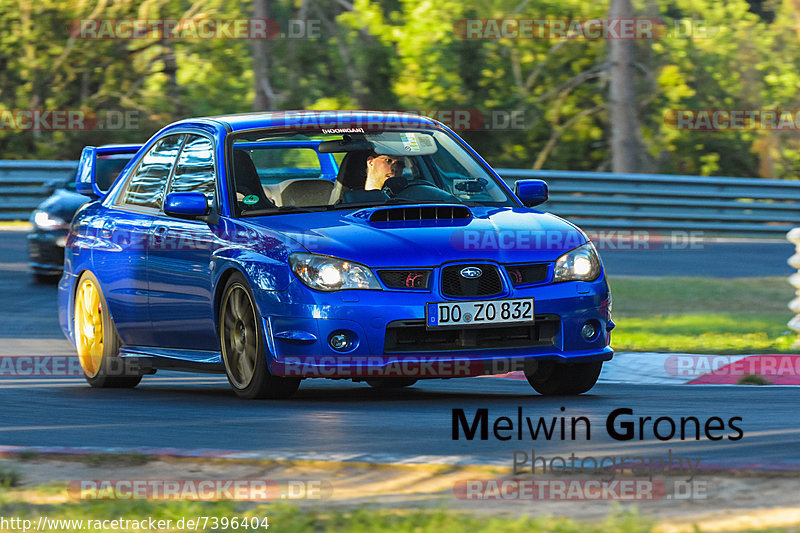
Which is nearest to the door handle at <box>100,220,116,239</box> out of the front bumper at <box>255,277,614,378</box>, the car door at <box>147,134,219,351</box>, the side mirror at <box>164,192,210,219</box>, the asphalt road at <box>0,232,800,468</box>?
the car door at <box>147,134,219,351</box>

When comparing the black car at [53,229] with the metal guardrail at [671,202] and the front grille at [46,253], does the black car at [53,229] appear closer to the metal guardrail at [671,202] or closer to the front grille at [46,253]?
the front grille at [46,253]

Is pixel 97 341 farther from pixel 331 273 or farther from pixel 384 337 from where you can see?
pixel 384 337

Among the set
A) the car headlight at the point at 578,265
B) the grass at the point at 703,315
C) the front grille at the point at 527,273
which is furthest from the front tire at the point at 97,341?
the grass at the point at 703,315

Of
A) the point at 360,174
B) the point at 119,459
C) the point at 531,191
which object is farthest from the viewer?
the point at 531,191

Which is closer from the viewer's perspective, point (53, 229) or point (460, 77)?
point (53, 229)

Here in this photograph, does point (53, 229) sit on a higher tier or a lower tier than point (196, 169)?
A: lower

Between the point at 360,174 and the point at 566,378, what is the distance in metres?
1.71

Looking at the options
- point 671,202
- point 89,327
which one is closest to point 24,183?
point 671,202

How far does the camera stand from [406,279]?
7883 millimetres

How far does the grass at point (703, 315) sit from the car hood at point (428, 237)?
3.16m

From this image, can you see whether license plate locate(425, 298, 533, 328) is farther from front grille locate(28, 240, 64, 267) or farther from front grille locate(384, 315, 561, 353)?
front grille locate(28, 240, 64, 267)

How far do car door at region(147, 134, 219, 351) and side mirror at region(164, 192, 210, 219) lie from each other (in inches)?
5.2

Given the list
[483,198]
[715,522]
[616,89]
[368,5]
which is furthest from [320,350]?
[368,5]

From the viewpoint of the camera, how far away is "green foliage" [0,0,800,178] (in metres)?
29.8
